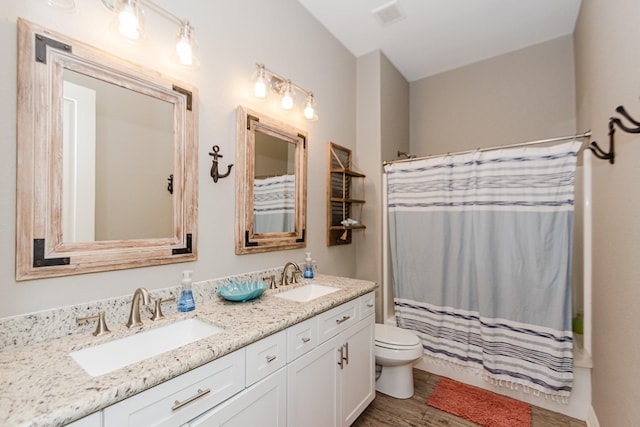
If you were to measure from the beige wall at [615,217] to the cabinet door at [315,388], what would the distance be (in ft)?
3.99

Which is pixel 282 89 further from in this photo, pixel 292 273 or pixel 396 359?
pixel 396 359

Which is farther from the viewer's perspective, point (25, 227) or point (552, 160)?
point (552, 160)

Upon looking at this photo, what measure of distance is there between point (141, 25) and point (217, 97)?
0.44 meters

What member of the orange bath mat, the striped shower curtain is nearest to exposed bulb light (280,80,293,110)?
the striped shower curtain

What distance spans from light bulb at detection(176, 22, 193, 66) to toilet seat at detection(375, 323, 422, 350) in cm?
206

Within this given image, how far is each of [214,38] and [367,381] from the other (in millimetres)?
2206

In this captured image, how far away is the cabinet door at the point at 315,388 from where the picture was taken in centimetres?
126

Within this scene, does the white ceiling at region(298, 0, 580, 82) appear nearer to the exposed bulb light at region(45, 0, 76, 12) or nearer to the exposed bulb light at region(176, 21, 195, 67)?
the exposed bulb light at region(176, 21, 195, 67)

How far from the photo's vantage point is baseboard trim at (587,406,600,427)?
5.66 ft

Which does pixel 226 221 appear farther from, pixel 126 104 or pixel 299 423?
pixel 299 423

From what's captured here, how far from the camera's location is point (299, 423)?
129cm

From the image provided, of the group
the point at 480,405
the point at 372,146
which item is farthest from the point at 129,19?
the point at 480,405

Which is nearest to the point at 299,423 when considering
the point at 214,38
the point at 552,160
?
the point at 214,38

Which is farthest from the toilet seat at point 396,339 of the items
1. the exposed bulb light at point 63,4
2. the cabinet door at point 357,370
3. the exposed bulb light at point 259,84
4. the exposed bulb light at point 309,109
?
the exposed bulb light at point 63,4
